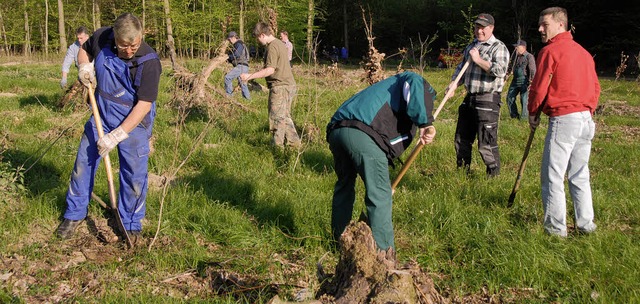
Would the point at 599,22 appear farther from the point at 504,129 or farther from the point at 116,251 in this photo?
the point at 116,251

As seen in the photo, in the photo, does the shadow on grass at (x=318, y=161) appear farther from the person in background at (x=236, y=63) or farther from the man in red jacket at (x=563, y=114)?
the person in background at (x=236, y=63)

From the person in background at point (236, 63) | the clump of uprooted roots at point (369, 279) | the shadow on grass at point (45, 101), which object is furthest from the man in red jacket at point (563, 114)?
the shadow on grass at point (45, 101)

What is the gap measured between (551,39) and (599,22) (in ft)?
88.9

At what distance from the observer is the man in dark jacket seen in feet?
12.0

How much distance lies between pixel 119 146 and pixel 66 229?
880mm

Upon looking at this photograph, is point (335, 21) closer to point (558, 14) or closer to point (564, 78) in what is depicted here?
point (558, 14)

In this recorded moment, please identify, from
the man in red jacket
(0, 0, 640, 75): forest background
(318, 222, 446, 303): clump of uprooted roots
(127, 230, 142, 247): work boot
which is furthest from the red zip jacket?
(0, 0, 640, 75): forest background

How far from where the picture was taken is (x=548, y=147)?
449 cm

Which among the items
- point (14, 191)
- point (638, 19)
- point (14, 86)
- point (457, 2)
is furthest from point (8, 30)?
point (638, 19)

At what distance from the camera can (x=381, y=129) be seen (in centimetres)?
374

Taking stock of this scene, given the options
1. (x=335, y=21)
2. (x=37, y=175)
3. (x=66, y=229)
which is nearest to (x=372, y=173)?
(x=66, y=229)

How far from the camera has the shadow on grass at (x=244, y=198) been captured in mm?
4930

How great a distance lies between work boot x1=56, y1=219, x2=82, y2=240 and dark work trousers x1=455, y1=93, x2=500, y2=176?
4.39 m

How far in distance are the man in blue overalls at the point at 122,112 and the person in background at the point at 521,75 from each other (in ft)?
28.4
